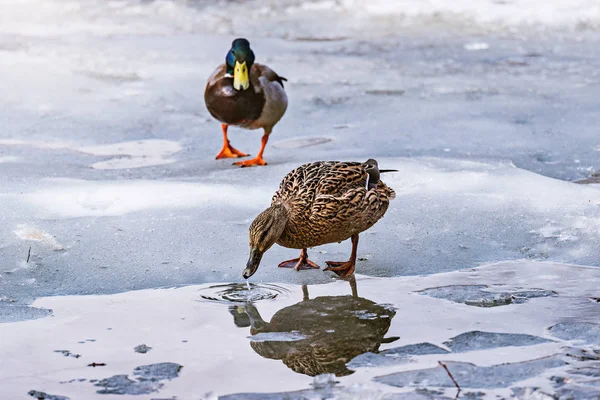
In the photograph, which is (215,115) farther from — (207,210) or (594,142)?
(594,142)

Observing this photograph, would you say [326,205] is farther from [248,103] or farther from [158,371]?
[248,103]

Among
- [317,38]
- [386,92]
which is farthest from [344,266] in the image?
[317,38]

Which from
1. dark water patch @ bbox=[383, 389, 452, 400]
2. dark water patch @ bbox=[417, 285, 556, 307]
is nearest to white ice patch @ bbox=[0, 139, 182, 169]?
dark water patch @ bbox=[417, 285, 556, 307]

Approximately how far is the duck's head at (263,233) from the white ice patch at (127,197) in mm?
1024

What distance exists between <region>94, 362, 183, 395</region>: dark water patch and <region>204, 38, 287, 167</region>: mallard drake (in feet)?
12.2

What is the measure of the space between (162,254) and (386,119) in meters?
3.57

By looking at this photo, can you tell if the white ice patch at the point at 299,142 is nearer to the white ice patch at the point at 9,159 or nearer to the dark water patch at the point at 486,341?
the white ice patch at the point at 9,159

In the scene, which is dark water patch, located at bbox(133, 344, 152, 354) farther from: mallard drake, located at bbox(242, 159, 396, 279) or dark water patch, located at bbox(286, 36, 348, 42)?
dark water patch, located at bbox(286, 36, 348, 42)

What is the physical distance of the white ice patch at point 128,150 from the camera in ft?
22.2

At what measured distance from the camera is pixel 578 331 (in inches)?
135

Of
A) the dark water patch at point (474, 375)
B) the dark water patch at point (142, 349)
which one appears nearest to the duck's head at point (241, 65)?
the dark water patch at point (142, 349)

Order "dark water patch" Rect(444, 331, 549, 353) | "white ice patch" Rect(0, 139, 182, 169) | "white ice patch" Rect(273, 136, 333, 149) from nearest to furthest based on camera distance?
1. "dark water patch" Rect(444, 331, 549, 353)
2. "white ice patch" Rect(0, 139, 182, 169)
3. "white ice patch" Rect(273, 136, 333, 149)

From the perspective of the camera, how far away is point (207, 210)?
505 centimetres

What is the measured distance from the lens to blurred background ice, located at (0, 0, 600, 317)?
4.53 metres
